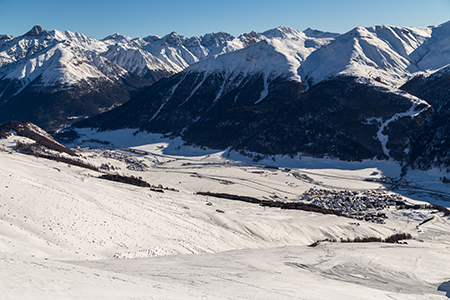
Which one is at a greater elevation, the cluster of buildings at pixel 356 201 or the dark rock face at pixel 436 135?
the dark rock face at pixel 436 135

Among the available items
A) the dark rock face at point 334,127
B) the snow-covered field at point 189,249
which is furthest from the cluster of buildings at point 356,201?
the dark rock face at point 334,127

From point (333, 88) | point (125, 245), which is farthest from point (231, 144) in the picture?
point (125, 245)

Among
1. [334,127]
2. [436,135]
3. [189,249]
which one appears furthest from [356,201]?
[334,127]

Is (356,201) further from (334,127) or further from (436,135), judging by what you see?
(334,127)

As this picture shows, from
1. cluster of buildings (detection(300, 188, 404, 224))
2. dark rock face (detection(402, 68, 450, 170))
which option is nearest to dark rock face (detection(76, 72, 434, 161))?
dark rock face (detection(402, 68, 450, 170))

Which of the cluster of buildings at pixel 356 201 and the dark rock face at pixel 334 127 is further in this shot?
the dark rock face at pixel 334 127

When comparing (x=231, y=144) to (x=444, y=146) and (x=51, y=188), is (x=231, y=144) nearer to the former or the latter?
(x=444, y=146)

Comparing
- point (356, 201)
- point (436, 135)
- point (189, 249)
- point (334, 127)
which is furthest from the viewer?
point (334, 127)

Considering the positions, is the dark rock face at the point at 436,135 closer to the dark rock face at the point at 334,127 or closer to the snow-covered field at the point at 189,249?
the dark rock face at the point at 334,127

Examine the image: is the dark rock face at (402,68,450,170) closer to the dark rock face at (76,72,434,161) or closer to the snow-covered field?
the dark rock face at (76,72,434,161)
